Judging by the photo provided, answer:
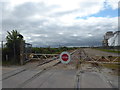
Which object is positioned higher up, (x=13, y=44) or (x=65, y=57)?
(x=13, y=44)

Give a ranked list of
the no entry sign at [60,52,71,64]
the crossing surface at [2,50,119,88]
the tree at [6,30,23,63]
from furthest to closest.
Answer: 1. the tree at [6,30,23,63]
2. the no entry sign at [60,52,71,64]
3. the crossing surface at [2,50,119,88]

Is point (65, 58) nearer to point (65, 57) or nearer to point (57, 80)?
point (65, 57)

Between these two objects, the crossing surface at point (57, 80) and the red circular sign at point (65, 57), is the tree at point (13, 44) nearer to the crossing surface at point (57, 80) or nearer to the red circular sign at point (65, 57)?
the crossing surface at point (57, 80)

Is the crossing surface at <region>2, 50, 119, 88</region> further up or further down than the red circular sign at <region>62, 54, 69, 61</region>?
further down

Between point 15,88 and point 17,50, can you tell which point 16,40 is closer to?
point 17,50

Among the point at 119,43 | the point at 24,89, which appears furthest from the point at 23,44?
the point at 119,43

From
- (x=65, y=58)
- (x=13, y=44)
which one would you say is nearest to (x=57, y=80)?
(x=65, y=58)

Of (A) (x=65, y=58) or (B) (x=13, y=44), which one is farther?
(B) (x=13, y=44)

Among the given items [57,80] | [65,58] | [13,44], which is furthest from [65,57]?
[13,44]

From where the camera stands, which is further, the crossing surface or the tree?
the tree

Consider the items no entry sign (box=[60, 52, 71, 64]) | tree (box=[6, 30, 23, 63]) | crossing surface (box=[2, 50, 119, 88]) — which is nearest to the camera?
crossing surface (box=[2, 50, 119, 88])

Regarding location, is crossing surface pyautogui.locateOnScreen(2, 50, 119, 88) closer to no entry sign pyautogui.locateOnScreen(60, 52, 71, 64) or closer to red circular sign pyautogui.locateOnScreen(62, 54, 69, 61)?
no entry sign pyautogui.locateOnScreen(60, 52, 71, 64)

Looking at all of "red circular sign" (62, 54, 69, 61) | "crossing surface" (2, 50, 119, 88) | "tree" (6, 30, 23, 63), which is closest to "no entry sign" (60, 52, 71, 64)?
"red circular sign" (62, 54, 69, 61)

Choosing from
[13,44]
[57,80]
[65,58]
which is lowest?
[57,80]
